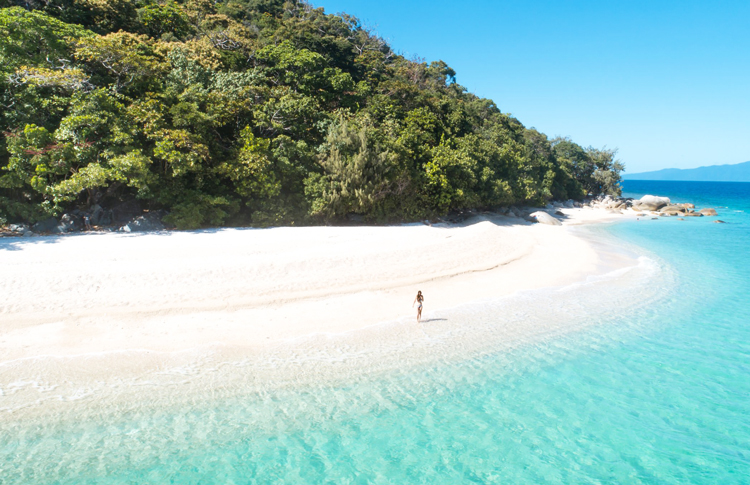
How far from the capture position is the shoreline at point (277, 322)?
8.80 meters

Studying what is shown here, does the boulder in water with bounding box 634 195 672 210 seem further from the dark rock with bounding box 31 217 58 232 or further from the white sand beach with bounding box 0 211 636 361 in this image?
the dark rock with bounding box 31 217 58 232

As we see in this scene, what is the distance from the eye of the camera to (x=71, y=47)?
64.4 ft

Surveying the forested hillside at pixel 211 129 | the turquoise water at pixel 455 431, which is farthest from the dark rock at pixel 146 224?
the turquoise water at pixel 455 431

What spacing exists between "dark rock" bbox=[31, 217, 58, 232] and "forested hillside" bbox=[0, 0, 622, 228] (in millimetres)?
346

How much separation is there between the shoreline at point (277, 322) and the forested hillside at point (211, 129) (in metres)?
3.73

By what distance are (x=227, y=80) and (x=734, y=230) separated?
46104mm

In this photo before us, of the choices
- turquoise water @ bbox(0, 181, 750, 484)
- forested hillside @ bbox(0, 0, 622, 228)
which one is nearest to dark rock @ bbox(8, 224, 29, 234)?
forested hillside @ bbox(0, 0, 622, 228)

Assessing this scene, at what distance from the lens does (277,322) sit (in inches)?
457

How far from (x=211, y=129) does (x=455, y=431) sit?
66.4 ft

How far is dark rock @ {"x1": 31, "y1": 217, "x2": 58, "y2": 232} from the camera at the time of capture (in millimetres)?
17250

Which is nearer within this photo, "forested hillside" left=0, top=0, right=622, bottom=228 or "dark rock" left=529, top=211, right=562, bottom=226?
"forested hillside" left=0, top=0, right=622, bottom=228

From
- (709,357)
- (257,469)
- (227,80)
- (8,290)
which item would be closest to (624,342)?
(709,357)

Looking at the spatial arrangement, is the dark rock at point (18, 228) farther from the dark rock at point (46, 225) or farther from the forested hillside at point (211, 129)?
the forested hillside at point (211, 129)

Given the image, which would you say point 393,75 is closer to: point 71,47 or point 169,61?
point 169,61
